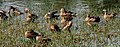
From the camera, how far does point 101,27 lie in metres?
16.5

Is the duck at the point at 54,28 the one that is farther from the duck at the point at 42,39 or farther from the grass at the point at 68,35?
the duck at the point at 42,39

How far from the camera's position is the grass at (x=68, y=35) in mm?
13391

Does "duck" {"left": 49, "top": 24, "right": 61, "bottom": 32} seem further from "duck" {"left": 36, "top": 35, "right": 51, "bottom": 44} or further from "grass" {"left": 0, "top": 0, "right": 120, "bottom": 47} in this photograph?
A: "duck" {"left": 36, "top": 35, "right": 51, "bottom": 44}

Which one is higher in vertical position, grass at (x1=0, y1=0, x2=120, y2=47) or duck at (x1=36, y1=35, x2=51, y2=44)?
duck at (x1=36, y1=35, x2=51, y2=44)

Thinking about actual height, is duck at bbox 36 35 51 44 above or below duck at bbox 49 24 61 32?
above

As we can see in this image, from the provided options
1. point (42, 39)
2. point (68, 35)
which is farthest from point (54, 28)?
point (42, 39)

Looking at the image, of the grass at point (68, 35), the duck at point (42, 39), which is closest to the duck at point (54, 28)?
the grass at point (68, 35)

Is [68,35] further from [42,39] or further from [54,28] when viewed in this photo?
[42,39]

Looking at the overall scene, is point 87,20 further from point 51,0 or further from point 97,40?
point 51,0

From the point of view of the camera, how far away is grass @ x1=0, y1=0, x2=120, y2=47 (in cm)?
1339

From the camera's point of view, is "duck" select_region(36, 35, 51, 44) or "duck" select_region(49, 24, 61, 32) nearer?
"duck" select_region(36, 35, 51, 44)

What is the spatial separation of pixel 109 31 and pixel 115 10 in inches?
238

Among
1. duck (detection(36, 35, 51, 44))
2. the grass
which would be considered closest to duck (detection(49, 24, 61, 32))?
the grass

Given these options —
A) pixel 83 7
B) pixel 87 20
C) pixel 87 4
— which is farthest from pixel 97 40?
pixel 87 4
